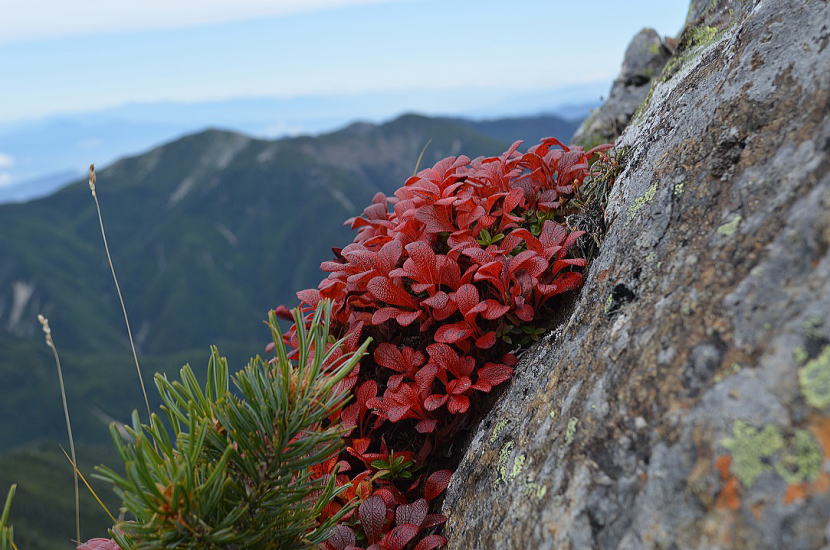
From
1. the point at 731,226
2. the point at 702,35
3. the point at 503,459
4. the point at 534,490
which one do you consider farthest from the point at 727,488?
the point at 702,35

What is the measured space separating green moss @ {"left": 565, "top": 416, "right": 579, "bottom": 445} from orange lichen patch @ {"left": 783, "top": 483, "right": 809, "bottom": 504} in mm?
790

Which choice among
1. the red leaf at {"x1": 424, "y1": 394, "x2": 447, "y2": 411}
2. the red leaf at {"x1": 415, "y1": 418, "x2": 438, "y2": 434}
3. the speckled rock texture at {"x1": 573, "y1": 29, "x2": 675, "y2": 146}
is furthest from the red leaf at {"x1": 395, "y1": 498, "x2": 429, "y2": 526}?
the speckled rock texture at {"x1": 573, "y1": 29, "x2": 675, "y2": 146}

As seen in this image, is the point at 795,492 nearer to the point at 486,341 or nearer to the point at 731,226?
the point at 731,226

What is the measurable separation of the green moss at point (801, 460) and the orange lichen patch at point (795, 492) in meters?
0.01

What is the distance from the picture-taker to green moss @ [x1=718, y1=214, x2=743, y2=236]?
2.09 m

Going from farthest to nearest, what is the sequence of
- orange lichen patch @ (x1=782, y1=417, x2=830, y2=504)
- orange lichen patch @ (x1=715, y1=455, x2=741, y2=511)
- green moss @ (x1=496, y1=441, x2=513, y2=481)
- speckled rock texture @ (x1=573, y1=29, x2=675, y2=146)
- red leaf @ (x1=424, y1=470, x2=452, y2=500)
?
speckled rock texture @ (x1=573, y1=29, x2=675, y2=146) < red leaf @ (x1=424, y1=470, x2=452, y2=500) < green moss @ (x1=496, y1=441, x2=513, y2=481) < orange lichen patch @ (x1=715, y1=455, x2=741, y2=511) < orange lichen patch @ (x1=782, y1=417, x2=830, y2=504)

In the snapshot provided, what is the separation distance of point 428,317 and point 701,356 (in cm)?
159

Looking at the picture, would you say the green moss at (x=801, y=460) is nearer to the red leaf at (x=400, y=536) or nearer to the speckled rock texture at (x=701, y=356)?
the speckled rock texture at (x=701, y=356)

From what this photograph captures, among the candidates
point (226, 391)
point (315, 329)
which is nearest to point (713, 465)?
point (315, 329)

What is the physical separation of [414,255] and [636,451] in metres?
1.54

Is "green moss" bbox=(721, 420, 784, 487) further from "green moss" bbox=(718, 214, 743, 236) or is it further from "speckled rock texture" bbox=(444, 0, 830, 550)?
"green moss" bbox=(718, 214, 743, 236)

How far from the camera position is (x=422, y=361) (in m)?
3.15

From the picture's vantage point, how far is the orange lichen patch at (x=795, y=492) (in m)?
1.48

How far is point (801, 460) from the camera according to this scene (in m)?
1.51
